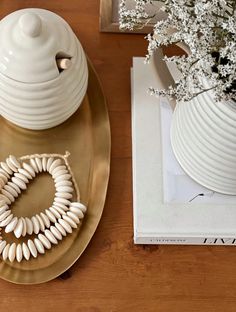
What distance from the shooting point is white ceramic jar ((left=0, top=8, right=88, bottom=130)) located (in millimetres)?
539

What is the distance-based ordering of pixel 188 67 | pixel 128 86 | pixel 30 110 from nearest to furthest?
1. pixel 188 67
2. pixel 30 110
3. pixel 128 86

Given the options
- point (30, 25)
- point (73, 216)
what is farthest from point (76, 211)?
point (30, 25)

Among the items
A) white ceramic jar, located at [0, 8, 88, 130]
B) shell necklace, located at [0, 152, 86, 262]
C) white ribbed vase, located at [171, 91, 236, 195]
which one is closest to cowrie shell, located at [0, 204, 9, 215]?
shell necklace, located at [0, 152, 86, 262]

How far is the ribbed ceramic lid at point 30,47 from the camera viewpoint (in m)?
0.54

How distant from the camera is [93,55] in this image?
0.70 meters

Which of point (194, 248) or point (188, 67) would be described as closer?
point (188, 67)

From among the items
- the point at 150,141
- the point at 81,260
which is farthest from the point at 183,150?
the point at 81,260

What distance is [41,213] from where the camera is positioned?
606mm

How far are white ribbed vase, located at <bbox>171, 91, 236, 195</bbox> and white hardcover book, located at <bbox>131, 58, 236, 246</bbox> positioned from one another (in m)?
0.02

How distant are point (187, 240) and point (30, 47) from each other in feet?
0.92

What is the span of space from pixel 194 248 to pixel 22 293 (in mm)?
206

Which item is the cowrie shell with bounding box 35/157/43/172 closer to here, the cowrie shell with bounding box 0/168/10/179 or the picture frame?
the cowrie shell with bounding box 0/168/10/179

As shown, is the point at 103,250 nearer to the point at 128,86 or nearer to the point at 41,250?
the point at 41,250

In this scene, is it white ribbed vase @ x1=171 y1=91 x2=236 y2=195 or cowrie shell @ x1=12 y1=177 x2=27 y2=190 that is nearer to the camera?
white ribbed vase @ x1=171 y1=91 x2=236 y2=195
